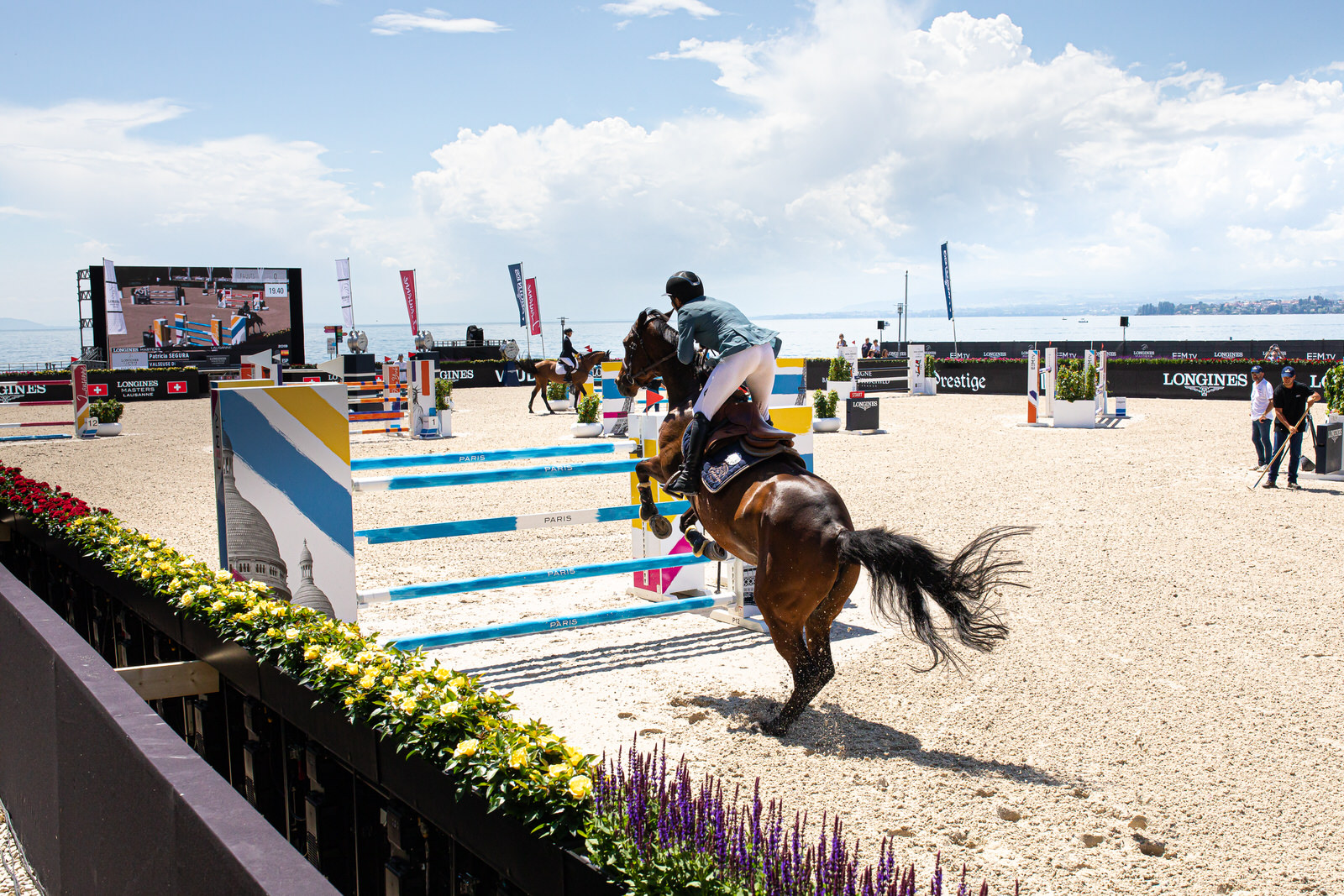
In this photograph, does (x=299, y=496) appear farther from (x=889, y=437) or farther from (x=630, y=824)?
(x=889, y=437)

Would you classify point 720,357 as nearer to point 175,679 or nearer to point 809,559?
point 809,559

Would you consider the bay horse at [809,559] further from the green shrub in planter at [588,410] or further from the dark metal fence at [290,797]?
the green shrub in planter at [588,410]

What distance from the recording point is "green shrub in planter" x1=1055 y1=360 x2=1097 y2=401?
63.0 ft

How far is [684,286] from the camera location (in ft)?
16.4

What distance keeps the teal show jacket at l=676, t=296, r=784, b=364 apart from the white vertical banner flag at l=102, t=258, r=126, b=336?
114ft

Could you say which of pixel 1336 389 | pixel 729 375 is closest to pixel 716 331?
pixel 729 375

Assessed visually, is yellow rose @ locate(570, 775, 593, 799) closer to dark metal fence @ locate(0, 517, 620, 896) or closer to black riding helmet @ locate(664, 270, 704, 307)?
dark metal fence @ locate(0, 517, 620, 896)

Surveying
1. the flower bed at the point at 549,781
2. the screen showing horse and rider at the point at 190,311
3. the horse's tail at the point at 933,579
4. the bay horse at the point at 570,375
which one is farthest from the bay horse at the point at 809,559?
the screen showing horse and rider at the point at 190,311

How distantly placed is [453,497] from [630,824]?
10.1 meters

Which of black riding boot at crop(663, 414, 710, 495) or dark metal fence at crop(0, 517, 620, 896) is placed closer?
dark metal fence at crop(0, 517, 620, 896)

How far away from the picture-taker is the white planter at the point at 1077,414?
18969 millimetres

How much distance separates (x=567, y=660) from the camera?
559 centimetres

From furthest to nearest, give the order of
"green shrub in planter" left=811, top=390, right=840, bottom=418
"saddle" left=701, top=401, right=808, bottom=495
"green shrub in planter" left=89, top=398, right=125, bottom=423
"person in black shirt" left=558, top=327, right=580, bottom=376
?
"person in black shirt" left=558, top=327, right=580, bottom=376 → "green shrub in planter" left=811, top=390, right=840, bottom=418 → "green shrub in planter" left=89, top=398, right=125, bottom=423 → "saddle" left=701, top=401, right=808, bottom=495

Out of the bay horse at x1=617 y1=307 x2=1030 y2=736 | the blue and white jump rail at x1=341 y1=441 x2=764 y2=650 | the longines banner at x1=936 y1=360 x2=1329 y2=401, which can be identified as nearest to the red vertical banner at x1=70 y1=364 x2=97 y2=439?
the blue and white jump rail at x1=341 y1=441 x2=764 y2=650
